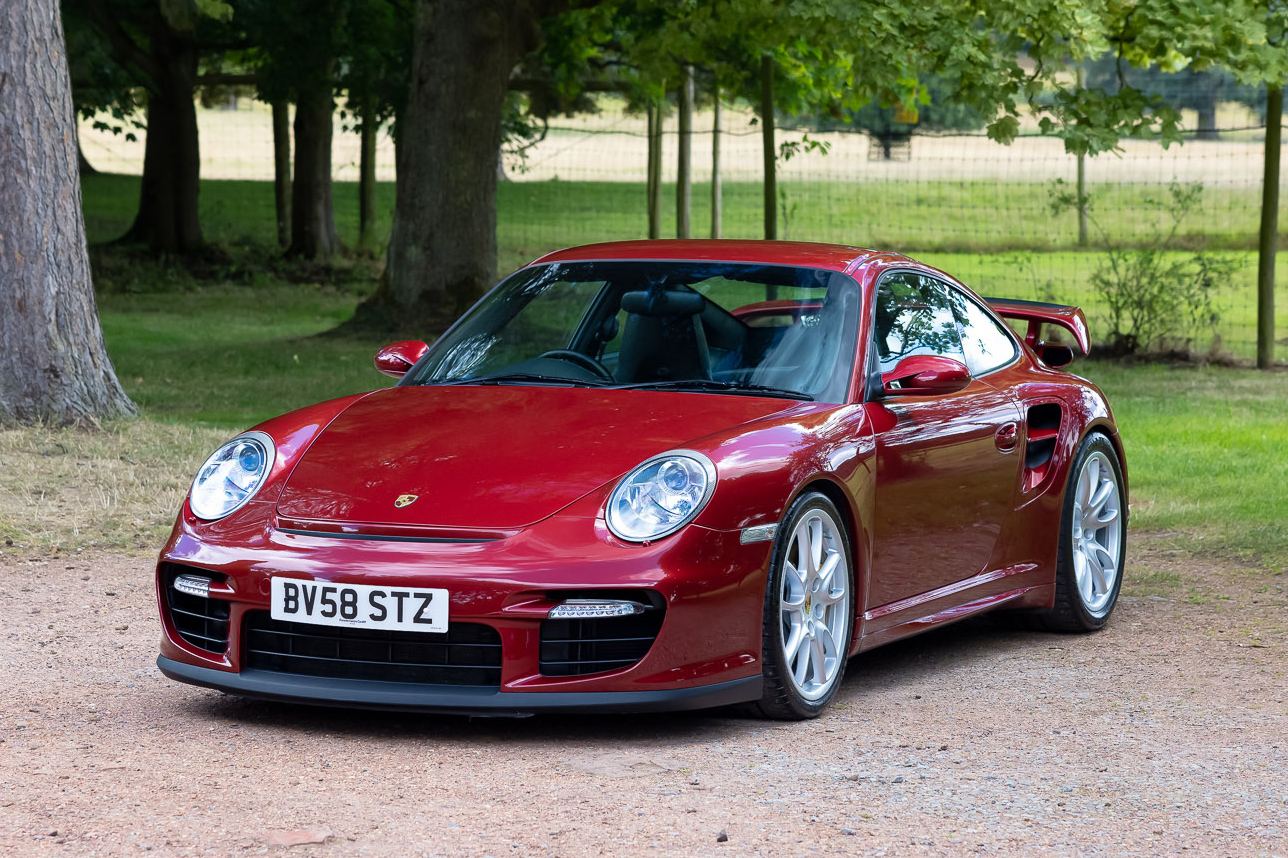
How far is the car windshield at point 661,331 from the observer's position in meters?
5.39

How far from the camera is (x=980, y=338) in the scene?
6.36 m

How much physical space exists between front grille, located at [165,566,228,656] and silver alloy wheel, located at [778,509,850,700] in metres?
1.54

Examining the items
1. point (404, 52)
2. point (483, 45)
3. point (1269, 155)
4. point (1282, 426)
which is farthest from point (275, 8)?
point (1282, 426)

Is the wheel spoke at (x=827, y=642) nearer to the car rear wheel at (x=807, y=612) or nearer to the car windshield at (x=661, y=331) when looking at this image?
the car rear wheel at (x=807, y=612)

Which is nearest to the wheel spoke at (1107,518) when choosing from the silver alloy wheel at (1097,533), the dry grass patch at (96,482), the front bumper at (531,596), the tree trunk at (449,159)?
the silver alloy wheel at (1097,533)

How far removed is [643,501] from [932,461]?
138cm

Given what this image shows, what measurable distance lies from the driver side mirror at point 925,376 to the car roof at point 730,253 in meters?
0.55

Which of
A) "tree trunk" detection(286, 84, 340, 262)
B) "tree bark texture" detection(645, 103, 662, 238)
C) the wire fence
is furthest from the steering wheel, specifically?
"tree trunk" detection(286, 84, 340, 262)

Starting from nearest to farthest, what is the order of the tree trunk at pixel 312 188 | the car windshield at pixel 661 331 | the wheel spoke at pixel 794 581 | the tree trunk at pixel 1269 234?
the wheel spoke at pixel 794 581, the car windshield at pixel 661 331, the tree trunk at pixel 1269 234, the tree trunk at pixel 312 188

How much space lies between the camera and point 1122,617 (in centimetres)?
680

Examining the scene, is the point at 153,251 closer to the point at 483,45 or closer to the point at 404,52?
the point at 404,52

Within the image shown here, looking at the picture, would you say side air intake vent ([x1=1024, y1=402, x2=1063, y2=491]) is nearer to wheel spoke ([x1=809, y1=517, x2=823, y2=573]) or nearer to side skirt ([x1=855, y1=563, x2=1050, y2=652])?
side skirt ([x1=855, y1=563, x2=1050, y2=652])

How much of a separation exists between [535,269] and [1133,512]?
4.22 m

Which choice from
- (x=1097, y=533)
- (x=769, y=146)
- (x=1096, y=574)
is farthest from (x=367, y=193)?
(x=1096, y=574)
